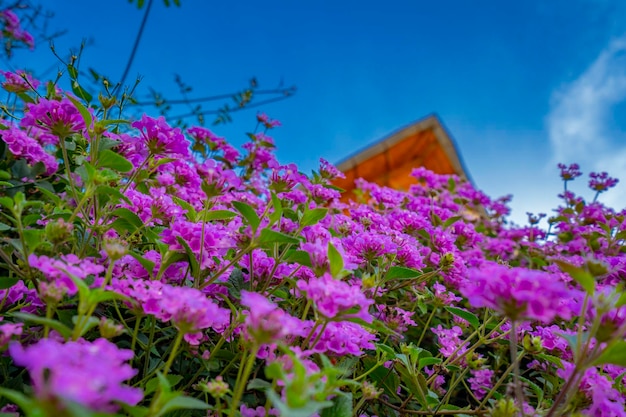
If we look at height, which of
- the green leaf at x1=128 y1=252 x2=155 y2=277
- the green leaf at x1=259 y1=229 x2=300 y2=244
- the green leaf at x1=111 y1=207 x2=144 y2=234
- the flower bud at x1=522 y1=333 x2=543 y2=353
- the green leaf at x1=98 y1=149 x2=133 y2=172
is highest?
the green leaf at x1=98 y1=149 x2=133 y2=172

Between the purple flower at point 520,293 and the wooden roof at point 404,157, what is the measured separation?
3.09m

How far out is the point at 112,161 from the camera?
0.92 m

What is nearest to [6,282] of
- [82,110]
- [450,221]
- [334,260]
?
[82,110]

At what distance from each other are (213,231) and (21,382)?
410mm

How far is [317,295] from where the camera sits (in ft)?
2.17

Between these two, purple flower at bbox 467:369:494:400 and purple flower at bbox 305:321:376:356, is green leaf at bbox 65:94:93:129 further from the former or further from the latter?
purple flower at bbox 467:369:494:400

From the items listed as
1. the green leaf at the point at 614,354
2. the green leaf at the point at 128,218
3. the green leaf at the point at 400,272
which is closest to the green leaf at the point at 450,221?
the green leaf at the point at 400,272

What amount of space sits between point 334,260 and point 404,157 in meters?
3.54

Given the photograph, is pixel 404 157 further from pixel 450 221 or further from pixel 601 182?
pixel 450 221

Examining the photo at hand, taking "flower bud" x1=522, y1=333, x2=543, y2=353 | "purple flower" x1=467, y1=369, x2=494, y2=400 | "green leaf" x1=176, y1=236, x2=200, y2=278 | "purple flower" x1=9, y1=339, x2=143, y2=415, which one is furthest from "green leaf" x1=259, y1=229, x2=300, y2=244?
"purple flower" x1=467, y1=369, x2=494, y2=400

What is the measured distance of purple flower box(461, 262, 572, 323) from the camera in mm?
567

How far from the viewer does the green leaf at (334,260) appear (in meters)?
0.73

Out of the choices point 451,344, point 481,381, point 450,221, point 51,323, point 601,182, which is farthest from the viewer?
point 601,182

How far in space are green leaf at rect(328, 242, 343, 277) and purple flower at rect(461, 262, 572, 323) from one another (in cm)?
21
